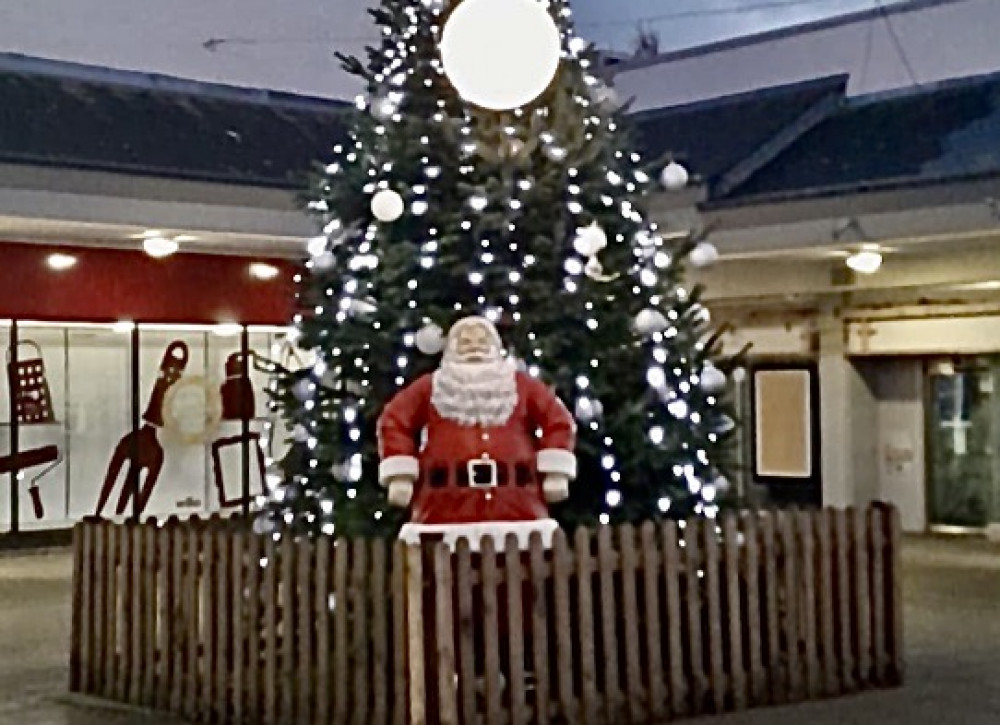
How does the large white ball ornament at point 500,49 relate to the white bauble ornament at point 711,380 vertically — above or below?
above

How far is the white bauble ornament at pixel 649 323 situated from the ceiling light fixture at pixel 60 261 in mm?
12269

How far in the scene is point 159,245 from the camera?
20.0m

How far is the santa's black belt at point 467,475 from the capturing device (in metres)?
9.52

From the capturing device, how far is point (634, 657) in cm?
940

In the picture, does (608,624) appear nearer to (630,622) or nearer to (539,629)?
(630,622)

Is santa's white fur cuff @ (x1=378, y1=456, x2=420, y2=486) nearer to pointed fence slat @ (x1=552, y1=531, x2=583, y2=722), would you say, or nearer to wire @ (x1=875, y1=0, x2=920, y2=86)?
pointed fence slat @ (x1=552, y1=531, x2=583, y2=722)

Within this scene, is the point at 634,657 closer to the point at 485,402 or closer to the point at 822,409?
the point at 485,402

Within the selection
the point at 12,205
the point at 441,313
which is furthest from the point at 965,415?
the point at 441,313

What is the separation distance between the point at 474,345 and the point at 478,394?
0.93ft

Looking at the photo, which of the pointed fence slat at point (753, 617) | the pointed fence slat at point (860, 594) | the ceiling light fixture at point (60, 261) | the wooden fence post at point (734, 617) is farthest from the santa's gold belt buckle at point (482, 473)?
the ceiling light fixture at point (60, 261)

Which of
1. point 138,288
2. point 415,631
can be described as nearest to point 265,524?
point 415,631

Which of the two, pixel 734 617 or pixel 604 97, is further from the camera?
pixel 604 97

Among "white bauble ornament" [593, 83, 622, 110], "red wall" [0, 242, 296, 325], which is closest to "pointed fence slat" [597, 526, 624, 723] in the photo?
"white bauble ornament" [593, 83, 622, 110]

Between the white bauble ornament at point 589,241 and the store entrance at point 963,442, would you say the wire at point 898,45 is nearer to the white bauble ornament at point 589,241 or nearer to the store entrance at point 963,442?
the store entrance at point 963,442
